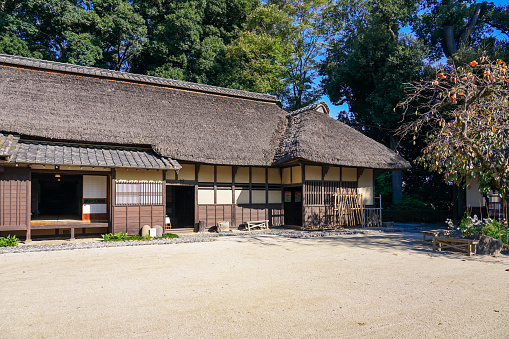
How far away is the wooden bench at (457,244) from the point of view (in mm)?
8148

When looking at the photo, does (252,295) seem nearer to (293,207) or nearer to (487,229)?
(487,229)

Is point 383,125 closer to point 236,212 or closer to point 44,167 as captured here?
point 236,212

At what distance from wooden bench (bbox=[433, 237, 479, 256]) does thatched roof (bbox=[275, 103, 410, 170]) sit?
15.9 ft

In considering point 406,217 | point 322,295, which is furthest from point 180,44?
point 322,295

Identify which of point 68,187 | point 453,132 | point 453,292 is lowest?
point 453,292

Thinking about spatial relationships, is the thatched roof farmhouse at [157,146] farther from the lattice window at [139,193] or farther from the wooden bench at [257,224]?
the wooden bench at [257,224]

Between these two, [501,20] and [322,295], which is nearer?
[322,295]

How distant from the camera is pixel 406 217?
58.0 feet

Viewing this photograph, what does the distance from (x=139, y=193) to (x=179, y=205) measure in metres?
4.48

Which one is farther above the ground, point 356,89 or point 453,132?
point 356,89

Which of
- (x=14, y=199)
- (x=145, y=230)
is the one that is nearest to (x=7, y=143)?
(x=14, y=199)

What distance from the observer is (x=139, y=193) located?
11305mm

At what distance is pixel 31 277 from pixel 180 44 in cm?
1788

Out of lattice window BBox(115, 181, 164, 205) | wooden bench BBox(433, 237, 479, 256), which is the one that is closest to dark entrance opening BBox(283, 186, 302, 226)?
lattice window BBox(115, 181, 164, 205)
